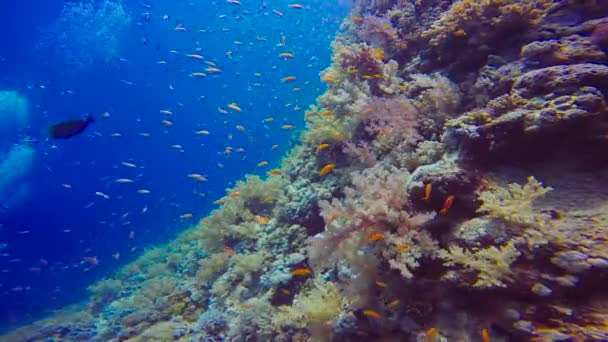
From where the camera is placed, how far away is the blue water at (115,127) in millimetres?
26000

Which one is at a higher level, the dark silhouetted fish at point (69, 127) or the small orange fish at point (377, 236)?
the dark silhouetted fish at point (69, 127)

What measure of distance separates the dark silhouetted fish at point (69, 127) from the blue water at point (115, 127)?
37.2 feet

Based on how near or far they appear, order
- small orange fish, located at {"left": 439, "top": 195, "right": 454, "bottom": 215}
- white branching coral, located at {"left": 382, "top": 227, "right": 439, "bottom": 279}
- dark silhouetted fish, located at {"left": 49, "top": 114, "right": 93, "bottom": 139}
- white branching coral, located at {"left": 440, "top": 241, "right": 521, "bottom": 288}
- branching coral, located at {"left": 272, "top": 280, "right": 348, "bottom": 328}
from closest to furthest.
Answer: white branching coral, located at {"left": 440, "top": 241, "right": 521, "bottom": 288} → white branching coral, located at {"left": 382, "top": 227, "right": 439, "bottom": 279} → small orange fish, located at {"left": 439, "top": 195, "right": 454, "bottom": 215} → branching coral, located at {"left": 272, "top": 280, "right": 348, "bottom": 328} → dark silhouetted fish, located at {"left": 49, "top": 114, "right": 93, "bottom": 139}

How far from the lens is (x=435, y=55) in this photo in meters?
6.27

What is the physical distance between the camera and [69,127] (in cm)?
501

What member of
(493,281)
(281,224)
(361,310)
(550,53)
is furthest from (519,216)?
(281,224)

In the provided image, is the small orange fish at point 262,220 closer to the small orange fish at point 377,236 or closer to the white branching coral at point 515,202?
the small orange fish at point 377,236

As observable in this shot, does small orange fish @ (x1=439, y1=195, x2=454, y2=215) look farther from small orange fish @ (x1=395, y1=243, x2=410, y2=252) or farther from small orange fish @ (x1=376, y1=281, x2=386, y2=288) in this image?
small orange fish @ (x1=376, y1=281, x2=386, y2=288)

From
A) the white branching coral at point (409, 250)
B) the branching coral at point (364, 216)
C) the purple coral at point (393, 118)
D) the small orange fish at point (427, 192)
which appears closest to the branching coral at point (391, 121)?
the purple coral at point (393, 118)

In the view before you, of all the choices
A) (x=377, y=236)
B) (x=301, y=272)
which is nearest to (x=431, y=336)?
(x=377, y=236)

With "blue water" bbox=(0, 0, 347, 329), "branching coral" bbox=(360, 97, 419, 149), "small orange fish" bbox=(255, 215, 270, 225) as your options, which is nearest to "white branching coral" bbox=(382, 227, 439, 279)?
"branching coral" bbox=(360, 97, 419, 149)

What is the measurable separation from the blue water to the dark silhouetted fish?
11.3m

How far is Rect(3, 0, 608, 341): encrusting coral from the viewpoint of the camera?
2773 mm

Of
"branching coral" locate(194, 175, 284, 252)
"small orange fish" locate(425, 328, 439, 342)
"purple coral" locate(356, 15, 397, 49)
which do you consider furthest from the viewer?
"branching coral" locate(194, 175, 284, 252)
